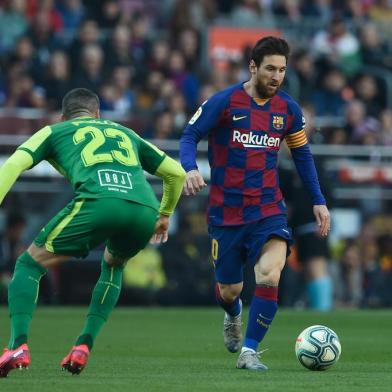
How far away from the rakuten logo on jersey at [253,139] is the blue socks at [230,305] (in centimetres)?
130

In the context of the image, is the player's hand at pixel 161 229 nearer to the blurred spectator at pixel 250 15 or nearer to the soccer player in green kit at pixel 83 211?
the soccer player in green kit at pixel 83 211

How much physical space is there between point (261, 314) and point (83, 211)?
1.77 metres

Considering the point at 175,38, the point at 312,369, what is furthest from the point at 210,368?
the point at 175,38

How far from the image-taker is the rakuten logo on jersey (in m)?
10.1

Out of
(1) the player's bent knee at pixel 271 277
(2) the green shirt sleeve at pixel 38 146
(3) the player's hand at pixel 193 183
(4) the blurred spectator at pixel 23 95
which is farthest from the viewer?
(4) the blurred spectator at pixel 23 95

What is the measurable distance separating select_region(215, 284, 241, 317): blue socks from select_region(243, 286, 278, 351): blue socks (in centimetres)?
98

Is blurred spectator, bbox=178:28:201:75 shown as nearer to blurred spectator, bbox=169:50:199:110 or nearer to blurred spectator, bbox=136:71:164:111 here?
blurred spectator, bbox=169:50:199:110

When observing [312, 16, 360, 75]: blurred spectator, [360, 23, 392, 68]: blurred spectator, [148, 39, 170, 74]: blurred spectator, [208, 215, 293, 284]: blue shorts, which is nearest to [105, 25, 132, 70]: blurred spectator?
[148, 39, 170, 74]: blurred spectator

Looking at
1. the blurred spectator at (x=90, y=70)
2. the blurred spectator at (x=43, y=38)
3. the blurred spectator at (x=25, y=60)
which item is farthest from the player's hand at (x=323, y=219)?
the blurred spectator at (x=43, y=38)

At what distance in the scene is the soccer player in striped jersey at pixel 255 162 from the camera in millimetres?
9898

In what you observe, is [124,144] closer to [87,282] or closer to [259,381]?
[259,381]

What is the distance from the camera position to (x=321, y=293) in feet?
60.3

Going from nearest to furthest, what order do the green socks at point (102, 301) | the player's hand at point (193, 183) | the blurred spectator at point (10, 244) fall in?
the green socks at point (102, 301), the player's hand at point (193, 183), the blurred spectator at point (10, 244)

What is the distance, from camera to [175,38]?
23.3 meters
